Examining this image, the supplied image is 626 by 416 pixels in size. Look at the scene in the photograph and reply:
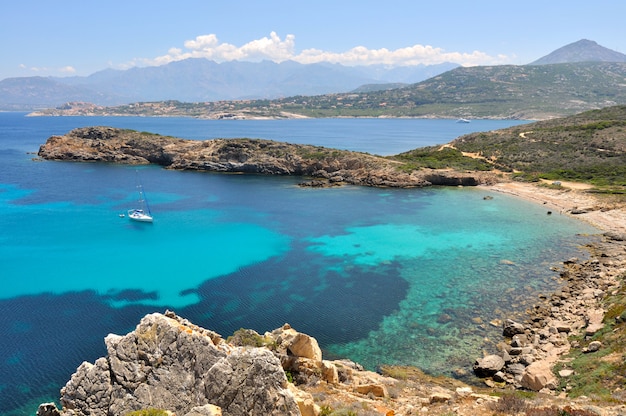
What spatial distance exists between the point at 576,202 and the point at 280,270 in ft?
149

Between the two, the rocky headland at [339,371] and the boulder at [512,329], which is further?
the boulder at [512,329]

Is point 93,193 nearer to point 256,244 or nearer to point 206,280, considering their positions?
point 256,244

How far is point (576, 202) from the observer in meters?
57.7

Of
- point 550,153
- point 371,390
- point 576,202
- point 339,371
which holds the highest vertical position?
point 550,153

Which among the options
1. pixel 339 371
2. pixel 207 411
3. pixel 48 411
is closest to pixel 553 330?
pixel 339 371

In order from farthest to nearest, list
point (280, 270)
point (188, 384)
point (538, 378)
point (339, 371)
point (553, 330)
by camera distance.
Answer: point (280, 270)
point (553, 330)
point (538, 378)
point (339, 371)
point (188, 384)

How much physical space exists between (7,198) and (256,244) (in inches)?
1856

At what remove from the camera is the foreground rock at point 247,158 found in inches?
3051

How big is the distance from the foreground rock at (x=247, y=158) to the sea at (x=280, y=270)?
886 centimetres

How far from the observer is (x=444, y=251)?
137 ft

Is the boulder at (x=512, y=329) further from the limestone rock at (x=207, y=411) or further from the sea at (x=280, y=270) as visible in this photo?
the limestone rock at (x=207, y=411)

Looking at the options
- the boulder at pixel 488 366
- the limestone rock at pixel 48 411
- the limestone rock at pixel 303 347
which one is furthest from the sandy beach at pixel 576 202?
the limestone rock at pixel 48 411

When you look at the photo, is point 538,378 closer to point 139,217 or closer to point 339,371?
point 339,371

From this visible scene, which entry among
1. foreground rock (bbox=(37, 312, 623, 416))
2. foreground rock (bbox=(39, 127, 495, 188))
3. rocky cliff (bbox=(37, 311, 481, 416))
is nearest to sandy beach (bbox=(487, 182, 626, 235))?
foreground rock (bbox=(39, 127, 495, 188))
